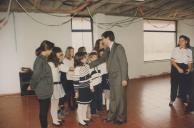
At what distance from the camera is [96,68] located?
13.4 feet

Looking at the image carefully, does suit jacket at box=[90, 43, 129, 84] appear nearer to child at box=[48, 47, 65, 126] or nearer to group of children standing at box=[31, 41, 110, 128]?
group of children standing at box=[31, 41, 110, 128]

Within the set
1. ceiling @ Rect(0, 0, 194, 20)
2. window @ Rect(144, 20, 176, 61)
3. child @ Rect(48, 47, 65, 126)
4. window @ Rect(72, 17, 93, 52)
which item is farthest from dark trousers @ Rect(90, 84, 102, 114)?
window @ Rect(144, 20, 176, 61)

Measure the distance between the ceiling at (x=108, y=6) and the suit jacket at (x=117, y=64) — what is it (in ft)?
5.66

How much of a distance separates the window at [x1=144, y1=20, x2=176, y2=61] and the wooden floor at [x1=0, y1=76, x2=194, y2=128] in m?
3.17

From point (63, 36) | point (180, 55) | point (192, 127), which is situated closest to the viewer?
point (192, 127)

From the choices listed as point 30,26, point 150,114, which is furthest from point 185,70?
point 30,26

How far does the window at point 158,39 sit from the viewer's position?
29.7 feet

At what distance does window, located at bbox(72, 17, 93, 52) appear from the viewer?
7.49m

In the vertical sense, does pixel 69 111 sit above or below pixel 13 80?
below

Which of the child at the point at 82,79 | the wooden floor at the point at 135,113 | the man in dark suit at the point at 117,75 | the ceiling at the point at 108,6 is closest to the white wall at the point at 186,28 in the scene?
the ceiling at the point at 108,6

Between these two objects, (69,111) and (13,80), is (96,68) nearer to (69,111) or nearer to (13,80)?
(69,111)

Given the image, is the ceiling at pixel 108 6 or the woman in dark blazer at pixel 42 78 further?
the ceiling at pixel 108 6

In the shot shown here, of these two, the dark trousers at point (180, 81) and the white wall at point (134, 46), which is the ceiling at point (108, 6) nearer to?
the white wall at point (134, 46)

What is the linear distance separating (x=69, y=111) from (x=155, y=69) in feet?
18.0
